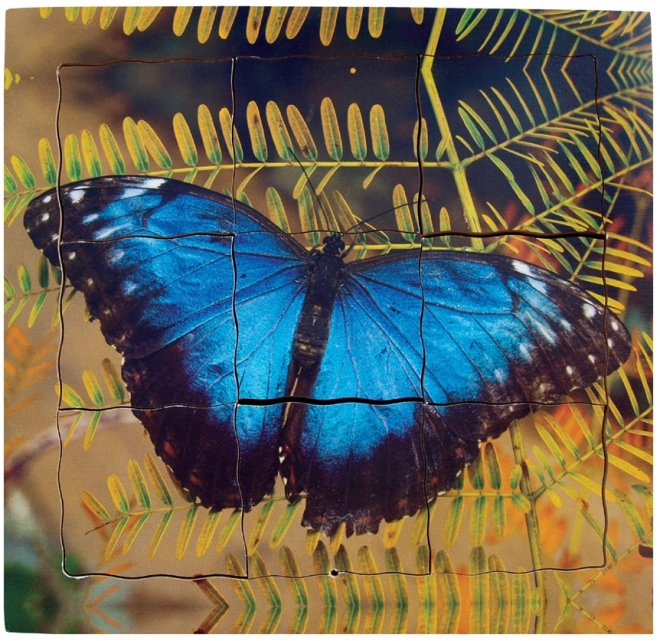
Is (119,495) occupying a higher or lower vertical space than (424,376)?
lower

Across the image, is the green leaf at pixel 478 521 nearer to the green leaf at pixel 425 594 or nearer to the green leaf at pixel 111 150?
the green leaf at pixel 425 594

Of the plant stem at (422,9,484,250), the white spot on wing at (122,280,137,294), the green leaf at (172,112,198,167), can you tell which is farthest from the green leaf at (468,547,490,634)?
the green leaf at (172,112,198,167)

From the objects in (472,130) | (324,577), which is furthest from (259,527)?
(472,130)

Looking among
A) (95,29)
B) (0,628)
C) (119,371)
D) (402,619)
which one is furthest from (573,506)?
(95,29)

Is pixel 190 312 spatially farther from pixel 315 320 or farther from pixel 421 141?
pixel 421 141

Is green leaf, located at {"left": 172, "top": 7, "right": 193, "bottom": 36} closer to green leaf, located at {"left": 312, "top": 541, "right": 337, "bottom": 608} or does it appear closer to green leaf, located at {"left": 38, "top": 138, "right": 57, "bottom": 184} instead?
green leaf, located at {"left": 38, "top": 138, "right": 57, "bottom": 184}

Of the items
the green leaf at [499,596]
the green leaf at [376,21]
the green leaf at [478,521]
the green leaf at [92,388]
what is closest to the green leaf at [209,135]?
the green leaf at [376,21]

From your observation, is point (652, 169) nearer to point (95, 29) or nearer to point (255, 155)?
point (255, 155)
